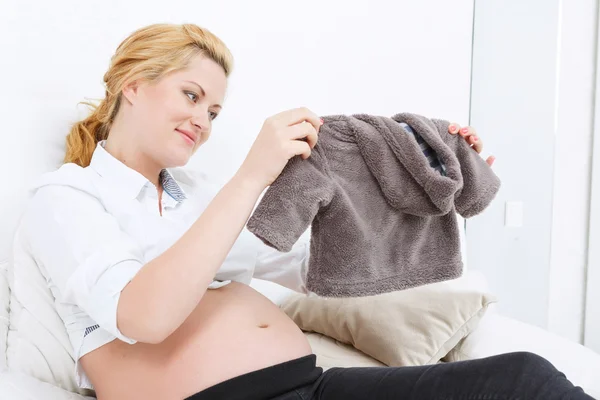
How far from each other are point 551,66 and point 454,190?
1646 millimetres

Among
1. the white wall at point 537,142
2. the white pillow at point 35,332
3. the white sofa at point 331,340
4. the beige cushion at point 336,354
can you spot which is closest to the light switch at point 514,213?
the white wall at point 537,142

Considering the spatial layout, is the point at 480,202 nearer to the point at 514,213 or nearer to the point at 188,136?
the point at 188,136

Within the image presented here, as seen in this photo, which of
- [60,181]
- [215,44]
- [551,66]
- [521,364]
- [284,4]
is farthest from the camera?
[551,66]

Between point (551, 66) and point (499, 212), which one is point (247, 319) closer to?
point (499, 212)

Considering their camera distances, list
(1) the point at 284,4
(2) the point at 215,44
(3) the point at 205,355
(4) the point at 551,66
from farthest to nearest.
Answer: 1. (4) the point at 551,66
2. (1) the point at 284,4
3. (2) the point at 215,44
4. (3) the point at 205,355

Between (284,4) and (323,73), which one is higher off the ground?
(284,4)

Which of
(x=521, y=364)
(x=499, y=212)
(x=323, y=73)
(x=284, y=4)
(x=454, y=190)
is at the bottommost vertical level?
(x=499, y=212)

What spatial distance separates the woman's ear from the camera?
4.10 feet

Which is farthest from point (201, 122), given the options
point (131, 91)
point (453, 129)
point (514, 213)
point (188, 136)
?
point (514, 213)

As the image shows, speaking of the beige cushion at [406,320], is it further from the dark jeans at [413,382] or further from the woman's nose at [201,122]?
A: the woman's nose at [201,122]

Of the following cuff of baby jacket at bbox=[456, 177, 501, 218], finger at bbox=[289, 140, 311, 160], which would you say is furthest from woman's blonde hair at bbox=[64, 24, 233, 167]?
cuff of baby jacket at bbox=[456, 177, 501, 218]

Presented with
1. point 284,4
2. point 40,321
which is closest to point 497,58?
point 284,4

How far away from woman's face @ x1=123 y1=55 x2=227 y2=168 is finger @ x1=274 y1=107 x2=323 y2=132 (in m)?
0.30

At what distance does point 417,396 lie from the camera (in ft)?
2.96
